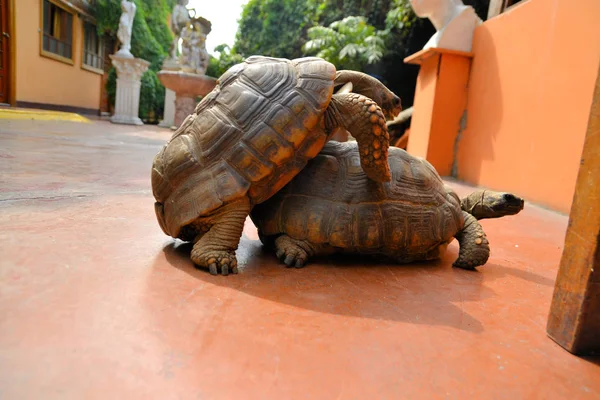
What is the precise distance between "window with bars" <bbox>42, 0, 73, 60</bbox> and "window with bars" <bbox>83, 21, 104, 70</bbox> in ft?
4.36

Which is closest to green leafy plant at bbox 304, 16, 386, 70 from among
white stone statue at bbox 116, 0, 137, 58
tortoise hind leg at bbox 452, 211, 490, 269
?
white stone statue at bbox 116, 0, 137, 58

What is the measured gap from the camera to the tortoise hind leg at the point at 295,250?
6.54ft

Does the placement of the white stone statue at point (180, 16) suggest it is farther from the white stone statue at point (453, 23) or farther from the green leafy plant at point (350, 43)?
the white stone statue at point (453, 23)

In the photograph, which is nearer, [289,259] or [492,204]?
[289,259]

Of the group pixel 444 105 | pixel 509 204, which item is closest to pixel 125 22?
pixel 444 105

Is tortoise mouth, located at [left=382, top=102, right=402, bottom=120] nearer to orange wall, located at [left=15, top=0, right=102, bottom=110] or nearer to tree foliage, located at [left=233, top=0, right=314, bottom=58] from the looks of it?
tree foliage, located at [left=233, top=0, right=314, bottom=58]

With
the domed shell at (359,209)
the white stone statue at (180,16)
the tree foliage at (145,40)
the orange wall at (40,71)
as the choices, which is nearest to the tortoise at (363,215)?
the domed shell at (359,209)

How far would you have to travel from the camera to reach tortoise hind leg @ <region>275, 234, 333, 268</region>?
6.54ft

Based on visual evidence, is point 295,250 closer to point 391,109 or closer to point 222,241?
point 222,241

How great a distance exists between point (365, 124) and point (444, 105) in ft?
17.2

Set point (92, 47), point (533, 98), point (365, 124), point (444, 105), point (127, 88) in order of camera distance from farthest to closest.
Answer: point (92, 47), point (127, 88), point (444, 105), point (533, 98), point (365, 124)

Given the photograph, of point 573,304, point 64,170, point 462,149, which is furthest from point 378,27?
point 573,304

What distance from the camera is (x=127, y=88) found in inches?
623

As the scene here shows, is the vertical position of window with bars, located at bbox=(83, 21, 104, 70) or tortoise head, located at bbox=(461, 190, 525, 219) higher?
window with bars, located at bbox=(83, 21, 104, 70)
